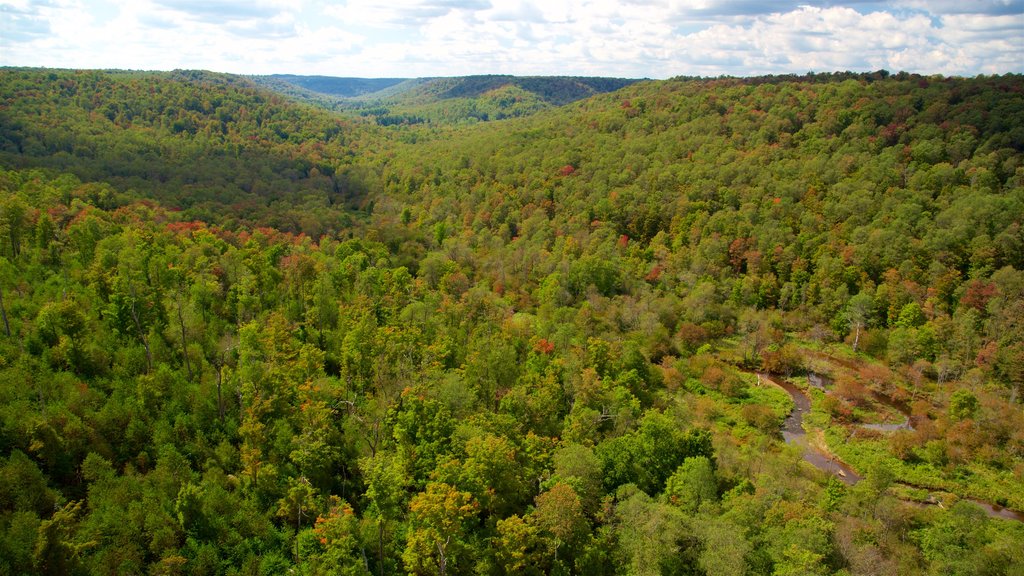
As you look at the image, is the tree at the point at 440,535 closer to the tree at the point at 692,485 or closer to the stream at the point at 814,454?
the tree at the point at 692,485

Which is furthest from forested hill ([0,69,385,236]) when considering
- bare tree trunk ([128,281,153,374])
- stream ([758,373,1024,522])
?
stream ([758,373,1024,522])

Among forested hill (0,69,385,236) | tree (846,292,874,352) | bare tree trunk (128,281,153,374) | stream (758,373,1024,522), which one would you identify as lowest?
stream (758,373,1024,522)

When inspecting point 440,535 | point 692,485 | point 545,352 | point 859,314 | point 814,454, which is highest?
point 440,535

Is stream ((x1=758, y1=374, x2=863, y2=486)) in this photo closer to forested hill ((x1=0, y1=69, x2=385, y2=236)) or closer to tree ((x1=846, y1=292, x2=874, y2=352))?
tree ((x1=846, y1=292, x2=874, y2=352))

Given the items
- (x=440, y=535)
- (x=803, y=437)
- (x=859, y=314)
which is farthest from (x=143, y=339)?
(x=859, y=314)

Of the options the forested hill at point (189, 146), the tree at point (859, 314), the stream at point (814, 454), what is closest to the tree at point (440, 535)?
the stream at point (814, 454)

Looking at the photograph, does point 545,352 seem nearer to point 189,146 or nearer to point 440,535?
point 440,535
